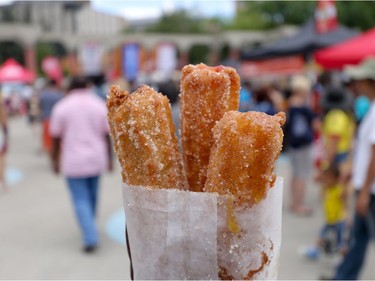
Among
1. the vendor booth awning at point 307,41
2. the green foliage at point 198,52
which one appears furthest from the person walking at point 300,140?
the green foliage at point 198,52

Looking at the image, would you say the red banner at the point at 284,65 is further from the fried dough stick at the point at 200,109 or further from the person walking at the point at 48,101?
the fried dough stick at the point at 200,109

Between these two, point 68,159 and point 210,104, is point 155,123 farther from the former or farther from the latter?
point 68,159

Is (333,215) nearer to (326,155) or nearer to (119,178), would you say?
(326,155)

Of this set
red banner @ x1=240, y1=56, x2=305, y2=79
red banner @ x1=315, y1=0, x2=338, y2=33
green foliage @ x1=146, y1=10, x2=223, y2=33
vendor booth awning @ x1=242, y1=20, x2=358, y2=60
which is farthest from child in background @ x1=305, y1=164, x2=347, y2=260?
green foliage @ x1=146, y1=10, x2=223, y2=33

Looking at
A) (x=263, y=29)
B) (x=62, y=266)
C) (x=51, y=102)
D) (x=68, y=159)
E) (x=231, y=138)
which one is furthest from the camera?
(x=263, y=29)

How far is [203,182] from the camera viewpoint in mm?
1286

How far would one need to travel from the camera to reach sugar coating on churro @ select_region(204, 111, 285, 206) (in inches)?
44.1

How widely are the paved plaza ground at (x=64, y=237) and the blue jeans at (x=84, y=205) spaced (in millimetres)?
166

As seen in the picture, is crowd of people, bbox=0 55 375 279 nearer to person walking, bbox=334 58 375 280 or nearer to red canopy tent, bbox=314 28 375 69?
person walking, bbox=334 58 375 280

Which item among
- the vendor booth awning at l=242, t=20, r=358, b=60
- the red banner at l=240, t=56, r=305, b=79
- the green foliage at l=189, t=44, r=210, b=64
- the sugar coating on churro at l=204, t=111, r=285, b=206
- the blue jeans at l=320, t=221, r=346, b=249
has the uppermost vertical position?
the sugar coating on churro at l=204, t=111, r=285, b=206

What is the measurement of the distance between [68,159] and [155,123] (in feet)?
12.9

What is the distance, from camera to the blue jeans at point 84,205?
498 centimetres

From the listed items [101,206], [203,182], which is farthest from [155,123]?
[101,206]

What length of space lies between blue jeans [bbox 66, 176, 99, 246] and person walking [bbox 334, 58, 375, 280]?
2521 mm
